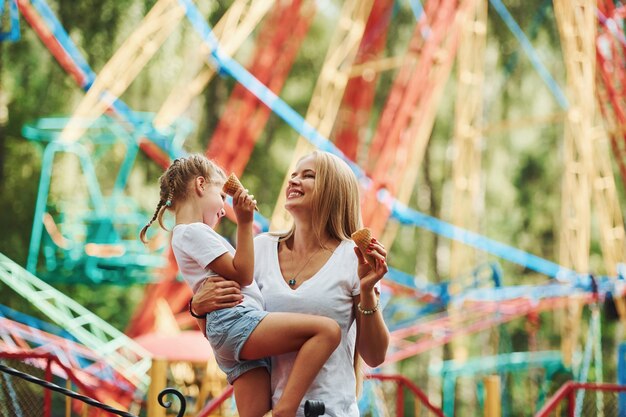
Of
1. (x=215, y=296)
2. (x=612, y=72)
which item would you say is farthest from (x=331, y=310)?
(x=612, y=72)

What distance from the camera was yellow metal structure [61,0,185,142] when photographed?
6.66 meters

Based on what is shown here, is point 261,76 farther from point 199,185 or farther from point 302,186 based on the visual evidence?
point 302,186

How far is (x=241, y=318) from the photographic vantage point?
172 cm

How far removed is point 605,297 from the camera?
285 inches

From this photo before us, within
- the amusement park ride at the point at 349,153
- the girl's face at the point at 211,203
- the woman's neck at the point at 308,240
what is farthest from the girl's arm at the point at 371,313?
the amusement park ride at the point at 349,153

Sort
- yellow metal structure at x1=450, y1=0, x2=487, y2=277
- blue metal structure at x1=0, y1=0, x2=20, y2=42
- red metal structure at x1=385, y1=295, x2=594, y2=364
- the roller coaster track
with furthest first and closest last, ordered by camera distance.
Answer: yellow metal structure at x1=450, y1=0, x2=487, y2=277, red metal structure at x1=385, y1=295, x2=594, y2=364, blue metal structure at x1=0, y1=0, x2=20, y2=42, the roller coaster track

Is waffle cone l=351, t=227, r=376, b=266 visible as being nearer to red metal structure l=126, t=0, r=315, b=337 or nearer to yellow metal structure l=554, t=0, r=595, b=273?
red metal structure l=126, t=0, r=315, b=337

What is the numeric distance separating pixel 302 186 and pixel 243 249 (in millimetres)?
184

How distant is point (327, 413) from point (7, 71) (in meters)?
6.19

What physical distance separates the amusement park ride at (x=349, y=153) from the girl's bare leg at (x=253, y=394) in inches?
184

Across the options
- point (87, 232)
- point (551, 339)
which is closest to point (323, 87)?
point (87, 232)

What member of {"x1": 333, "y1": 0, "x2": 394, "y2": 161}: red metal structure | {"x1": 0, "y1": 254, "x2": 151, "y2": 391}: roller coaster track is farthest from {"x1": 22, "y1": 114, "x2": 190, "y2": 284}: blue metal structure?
{"x1": 333, "y1": 0, "x2": 394, "y2": 161}: red metal structure

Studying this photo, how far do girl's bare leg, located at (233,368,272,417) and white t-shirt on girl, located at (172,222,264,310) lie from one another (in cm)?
15

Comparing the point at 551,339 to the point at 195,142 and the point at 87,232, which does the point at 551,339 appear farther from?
the point at 87,232
